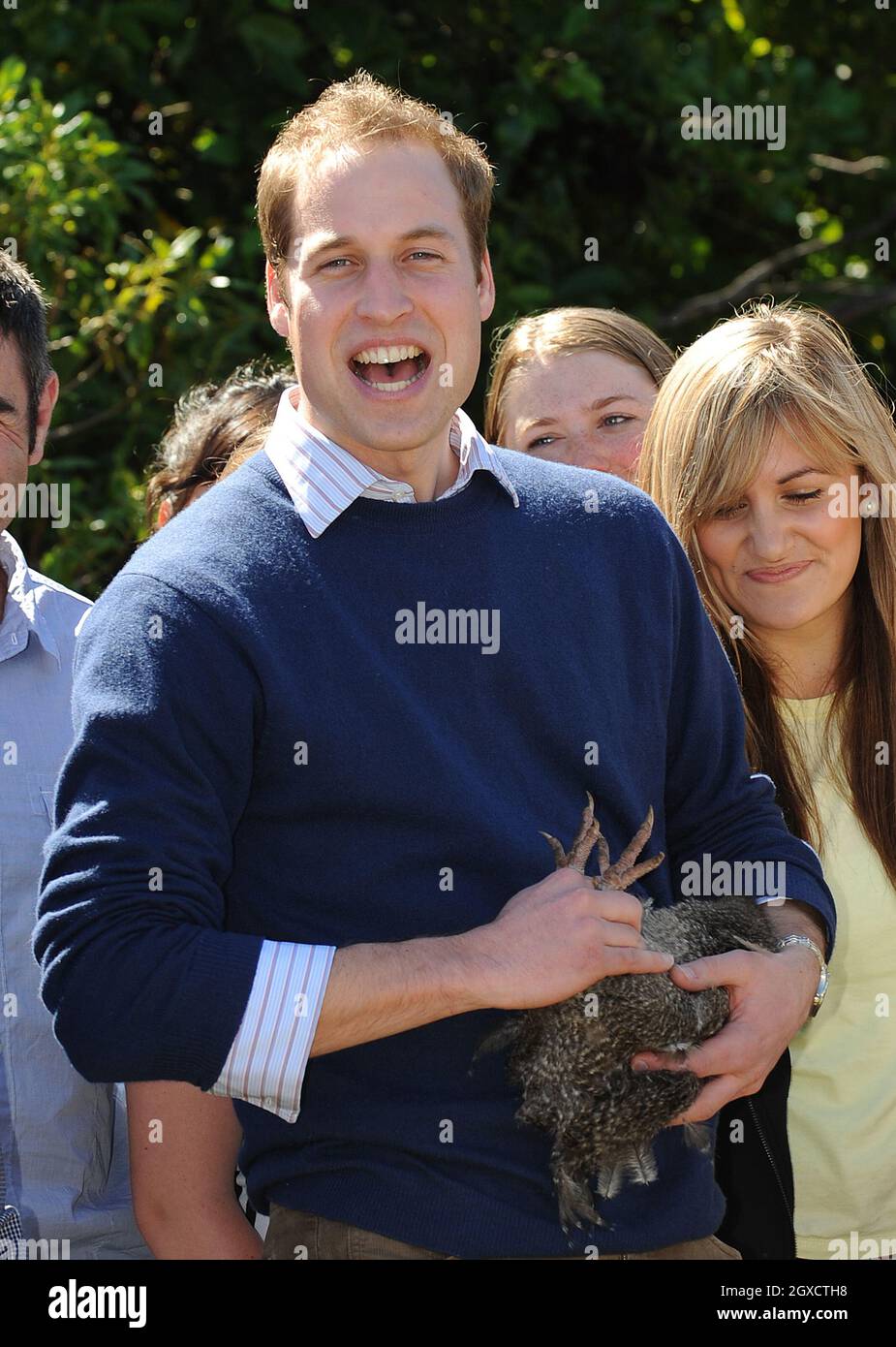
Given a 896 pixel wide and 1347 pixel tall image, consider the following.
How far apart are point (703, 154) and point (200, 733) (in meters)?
5.05

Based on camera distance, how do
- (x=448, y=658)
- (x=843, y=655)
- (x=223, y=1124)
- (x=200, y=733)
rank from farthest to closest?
1. (x=843, y=655)
2. (x=223, y=1124)
3. (x=448, y=658)
4. (x=200, y=733)

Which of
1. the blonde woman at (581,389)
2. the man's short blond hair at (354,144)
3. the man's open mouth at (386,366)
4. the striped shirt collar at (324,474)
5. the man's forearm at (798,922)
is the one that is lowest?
the man's forearm at (798,922)

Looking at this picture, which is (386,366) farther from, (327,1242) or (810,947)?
(327,1242)

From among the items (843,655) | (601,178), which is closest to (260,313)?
(601,178)

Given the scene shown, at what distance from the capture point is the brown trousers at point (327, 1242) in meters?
2.03

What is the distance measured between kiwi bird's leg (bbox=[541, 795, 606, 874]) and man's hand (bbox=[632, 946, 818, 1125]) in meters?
0.24

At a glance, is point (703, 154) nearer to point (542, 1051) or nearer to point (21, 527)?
point (21, 527)

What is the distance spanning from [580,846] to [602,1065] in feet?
1.04

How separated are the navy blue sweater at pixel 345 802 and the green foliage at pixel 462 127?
2.62 m

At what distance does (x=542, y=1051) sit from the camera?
2.11m

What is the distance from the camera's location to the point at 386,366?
2354 mm

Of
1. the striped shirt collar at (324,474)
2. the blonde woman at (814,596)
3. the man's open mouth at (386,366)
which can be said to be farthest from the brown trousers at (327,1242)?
the man's open mouth at (386,366)

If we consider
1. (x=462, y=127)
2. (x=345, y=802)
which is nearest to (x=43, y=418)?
(x=345, y=802)

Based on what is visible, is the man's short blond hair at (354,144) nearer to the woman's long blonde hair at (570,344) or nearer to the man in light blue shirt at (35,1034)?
the man in light blue shirt at (35,1034)
